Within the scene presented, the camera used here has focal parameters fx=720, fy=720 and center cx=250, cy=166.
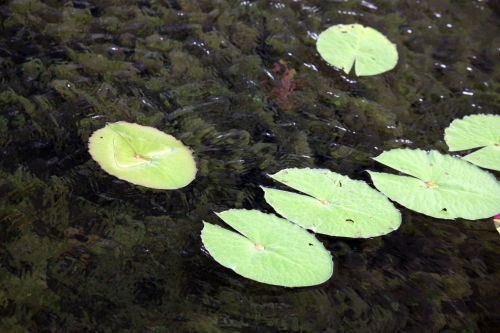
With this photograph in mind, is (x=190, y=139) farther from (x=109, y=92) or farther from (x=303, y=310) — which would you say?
(x=303, y=310)

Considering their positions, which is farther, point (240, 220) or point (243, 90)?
point (243, 90)

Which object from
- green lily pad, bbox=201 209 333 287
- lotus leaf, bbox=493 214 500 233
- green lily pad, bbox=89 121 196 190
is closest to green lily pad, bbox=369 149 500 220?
lotus leaf, bbox=493 214 500 233

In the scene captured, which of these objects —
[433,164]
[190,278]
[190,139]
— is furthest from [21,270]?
[433,164]

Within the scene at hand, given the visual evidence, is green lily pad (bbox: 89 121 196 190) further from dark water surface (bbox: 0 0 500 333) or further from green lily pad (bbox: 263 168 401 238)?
green lily pad (bbox: 263 168 401 238)

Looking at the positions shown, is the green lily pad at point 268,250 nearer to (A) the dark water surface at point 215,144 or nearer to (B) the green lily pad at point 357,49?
(A) the dark water surface at point 215,144

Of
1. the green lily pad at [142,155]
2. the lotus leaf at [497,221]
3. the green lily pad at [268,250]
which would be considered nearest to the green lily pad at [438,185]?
the lotus leaf at [497,221]

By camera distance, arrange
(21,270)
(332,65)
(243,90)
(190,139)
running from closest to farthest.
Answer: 1. (21,270)
2. (190,139)
3. (243,90)
4. (332,65)

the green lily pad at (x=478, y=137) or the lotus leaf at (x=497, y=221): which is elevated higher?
the lotus leaf at (x=497, y=221)

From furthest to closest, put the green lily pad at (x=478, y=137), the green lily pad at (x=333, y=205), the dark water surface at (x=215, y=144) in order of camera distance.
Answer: the green lily pad at (x=478, y=137)
the green lily pad at (x=333, y=205)
the dark water surface at (x=215, y=144)
